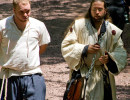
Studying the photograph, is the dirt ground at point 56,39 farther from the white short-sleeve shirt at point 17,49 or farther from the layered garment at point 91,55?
the white short-sleeve shirt at point 17,49

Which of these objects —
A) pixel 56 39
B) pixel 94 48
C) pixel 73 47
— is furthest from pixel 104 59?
pixel 56 39

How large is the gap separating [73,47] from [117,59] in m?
0.57

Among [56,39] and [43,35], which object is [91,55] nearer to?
[43,35]

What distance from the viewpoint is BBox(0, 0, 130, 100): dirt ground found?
29.9ft

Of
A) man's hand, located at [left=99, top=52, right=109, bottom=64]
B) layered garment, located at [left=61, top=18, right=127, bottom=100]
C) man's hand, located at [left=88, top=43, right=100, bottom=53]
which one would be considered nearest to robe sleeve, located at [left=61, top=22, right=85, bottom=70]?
layered garment, located at [left=61, top=18, right=127, bottom=100]

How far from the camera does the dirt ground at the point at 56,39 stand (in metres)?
9.10

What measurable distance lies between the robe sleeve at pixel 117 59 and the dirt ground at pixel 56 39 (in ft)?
2.79

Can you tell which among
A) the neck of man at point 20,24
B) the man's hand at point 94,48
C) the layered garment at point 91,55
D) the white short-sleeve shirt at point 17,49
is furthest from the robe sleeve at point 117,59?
the neck of man at point 20,24

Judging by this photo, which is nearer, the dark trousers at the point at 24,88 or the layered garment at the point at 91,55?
the dark trousers at the point at 24,88

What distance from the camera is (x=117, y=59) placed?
5.42m

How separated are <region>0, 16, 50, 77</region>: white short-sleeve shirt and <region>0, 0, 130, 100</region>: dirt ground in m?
1.21

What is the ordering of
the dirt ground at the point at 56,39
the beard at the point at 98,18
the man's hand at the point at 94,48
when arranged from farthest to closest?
the dirt ground at the point at 56,39
the beard at the point at 98,18
the man's hand at the point at 94,48

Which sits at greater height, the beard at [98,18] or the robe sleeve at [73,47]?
the beard at [98,18]

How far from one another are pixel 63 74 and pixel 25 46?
5229mm
